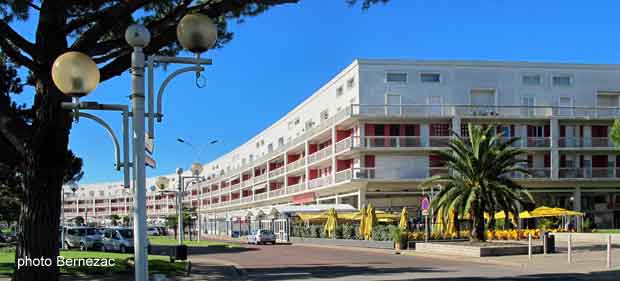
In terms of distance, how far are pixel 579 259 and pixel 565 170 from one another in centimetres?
3753

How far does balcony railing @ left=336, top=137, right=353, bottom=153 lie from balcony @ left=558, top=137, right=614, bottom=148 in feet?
60.7

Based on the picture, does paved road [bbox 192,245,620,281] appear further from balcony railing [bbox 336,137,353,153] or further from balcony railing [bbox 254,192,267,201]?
balcony railing [bbox 254,192,267,201]

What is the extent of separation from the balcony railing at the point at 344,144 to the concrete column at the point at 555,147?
17659mm

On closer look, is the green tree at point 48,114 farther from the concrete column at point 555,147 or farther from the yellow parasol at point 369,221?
the concrete column at point 555,147

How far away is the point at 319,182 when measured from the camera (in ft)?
213

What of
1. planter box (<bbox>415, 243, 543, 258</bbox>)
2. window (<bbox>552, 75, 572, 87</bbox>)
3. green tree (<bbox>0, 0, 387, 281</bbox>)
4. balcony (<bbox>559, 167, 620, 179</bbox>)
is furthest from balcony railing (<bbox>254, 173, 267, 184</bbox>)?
green tree (<bbox>0, 0, 387, 281</bbox>)

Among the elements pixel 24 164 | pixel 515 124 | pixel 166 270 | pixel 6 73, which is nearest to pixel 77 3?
pixel 24 164

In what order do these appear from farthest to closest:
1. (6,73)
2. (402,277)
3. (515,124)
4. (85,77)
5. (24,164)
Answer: (515,124), (6,73), (402,277), (24,164), (85,77)

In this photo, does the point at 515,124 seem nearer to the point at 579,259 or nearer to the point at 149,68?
the point at 579,259

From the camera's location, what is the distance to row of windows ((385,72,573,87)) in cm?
5847

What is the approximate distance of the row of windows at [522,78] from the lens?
58.5m

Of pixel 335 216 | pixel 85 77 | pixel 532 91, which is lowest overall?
pixel 335 216

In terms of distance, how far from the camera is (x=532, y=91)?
59.8 metres

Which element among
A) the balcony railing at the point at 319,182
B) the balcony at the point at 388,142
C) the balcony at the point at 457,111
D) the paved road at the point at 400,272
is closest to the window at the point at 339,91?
the balcony at the point at 457,111
